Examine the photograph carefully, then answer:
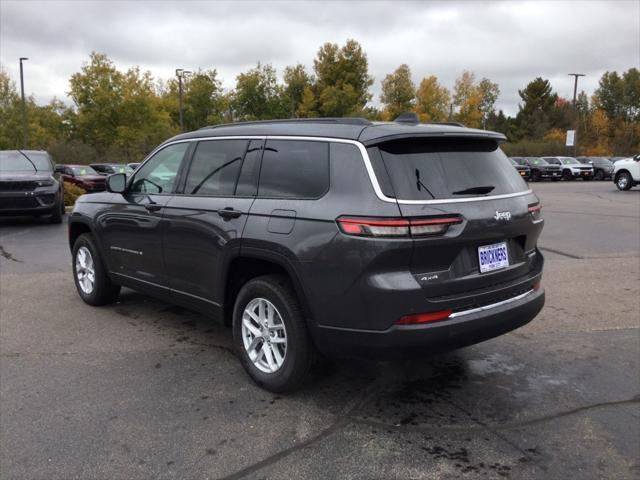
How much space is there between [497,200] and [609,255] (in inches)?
251

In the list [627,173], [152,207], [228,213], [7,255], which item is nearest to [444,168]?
[228,213]

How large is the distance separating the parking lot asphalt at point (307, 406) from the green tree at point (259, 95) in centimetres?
4892

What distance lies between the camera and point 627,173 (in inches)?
1011

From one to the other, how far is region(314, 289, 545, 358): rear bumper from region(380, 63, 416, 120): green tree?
157ft

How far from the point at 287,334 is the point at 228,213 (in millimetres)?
963

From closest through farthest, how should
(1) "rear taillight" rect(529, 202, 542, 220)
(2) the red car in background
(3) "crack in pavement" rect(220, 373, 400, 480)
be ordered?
(3) "crack in pavement" rect(220, 373, 400, 480) → (1) "rear taillight" rect(529, 202, 542, 220) → (2) the red car in background

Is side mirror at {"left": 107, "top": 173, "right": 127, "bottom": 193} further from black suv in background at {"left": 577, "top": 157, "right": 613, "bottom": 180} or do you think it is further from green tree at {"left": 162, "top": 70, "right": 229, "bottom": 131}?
green tree at {"left": 162, "top": 70, "right": 229, "bottom": 131}

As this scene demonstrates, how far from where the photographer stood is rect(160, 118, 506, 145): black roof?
3.35 metres

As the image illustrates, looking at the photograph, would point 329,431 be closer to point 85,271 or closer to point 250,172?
point 250,172

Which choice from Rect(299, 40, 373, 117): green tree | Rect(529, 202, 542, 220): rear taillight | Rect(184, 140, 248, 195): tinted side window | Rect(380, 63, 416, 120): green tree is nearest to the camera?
Rect(529, 202, 542, 220): rear taillight

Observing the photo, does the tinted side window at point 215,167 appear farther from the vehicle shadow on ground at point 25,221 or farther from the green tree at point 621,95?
the green tree at point 621,95

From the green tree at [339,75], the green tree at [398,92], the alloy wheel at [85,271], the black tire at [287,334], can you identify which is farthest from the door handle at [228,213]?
the green tree at [398,92]

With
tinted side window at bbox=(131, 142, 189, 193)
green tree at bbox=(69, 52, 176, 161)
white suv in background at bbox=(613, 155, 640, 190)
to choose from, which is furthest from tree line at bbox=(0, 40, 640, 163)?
tinted side window at bbox=(131, 142, 189, 193)

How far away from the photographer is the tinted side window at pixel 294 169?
138 inches
